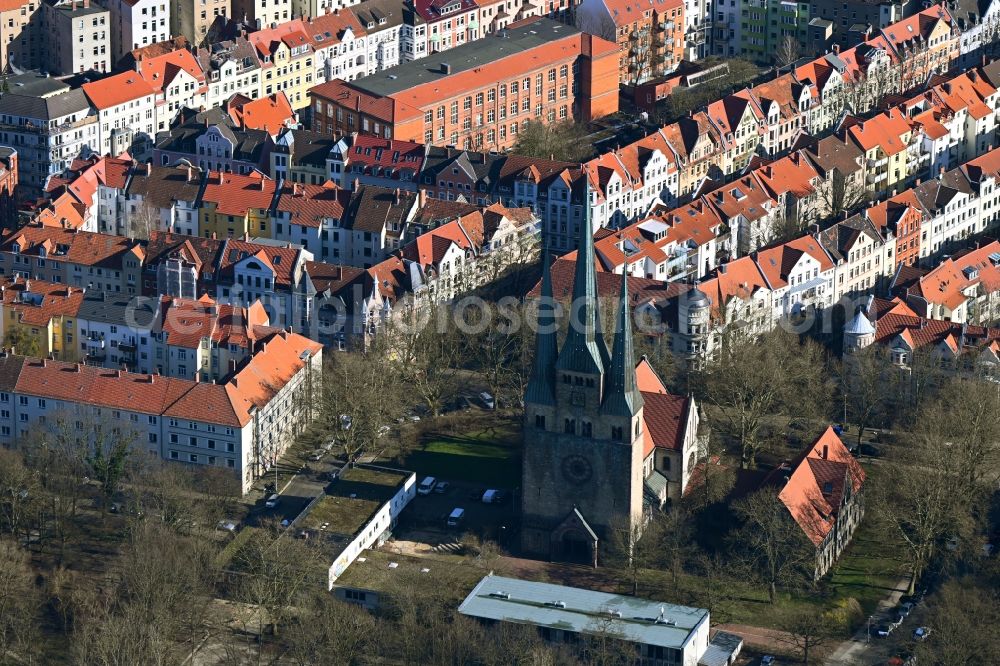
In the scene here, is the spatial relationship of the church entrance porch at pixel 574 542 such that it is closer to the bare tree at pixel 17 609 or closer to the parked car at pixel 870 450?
the parked car at pixel 870 450

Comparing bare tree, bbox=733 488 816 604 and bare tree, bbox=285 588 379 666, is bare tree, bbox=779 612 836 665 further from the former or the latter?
bare tree, bbox=285 588 379 666

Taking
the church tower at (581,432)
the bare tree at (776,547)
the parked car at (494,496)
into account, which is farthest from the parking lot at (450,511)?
the bare tree at (776,547)

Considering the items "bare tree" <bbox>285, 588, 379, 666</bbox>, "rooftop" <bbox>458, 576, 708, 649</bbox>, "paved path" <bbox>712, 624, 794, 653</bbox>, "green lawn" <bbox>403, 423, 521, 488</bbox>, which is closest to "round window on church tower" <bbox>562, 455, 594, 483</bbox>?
"rooftop" <bbox>458, 576, 708, 649</bbox>

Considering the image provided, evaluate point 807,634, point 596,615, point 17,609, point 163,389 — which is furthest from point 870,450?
point 17,609

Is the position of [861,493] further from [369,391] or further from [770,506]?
[369,391]

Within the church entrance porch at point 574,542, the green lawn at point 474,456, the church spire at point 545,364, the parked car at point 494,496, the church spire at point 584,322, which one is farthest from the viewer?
the green lawn at point 474,456

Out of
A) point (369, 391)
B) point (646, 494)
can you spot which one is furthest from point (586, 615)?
point (369, 391)

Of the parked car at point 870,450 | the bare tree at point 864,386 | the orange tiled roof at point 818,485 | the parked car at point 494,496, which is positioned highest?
the bare tree at point 864,386
